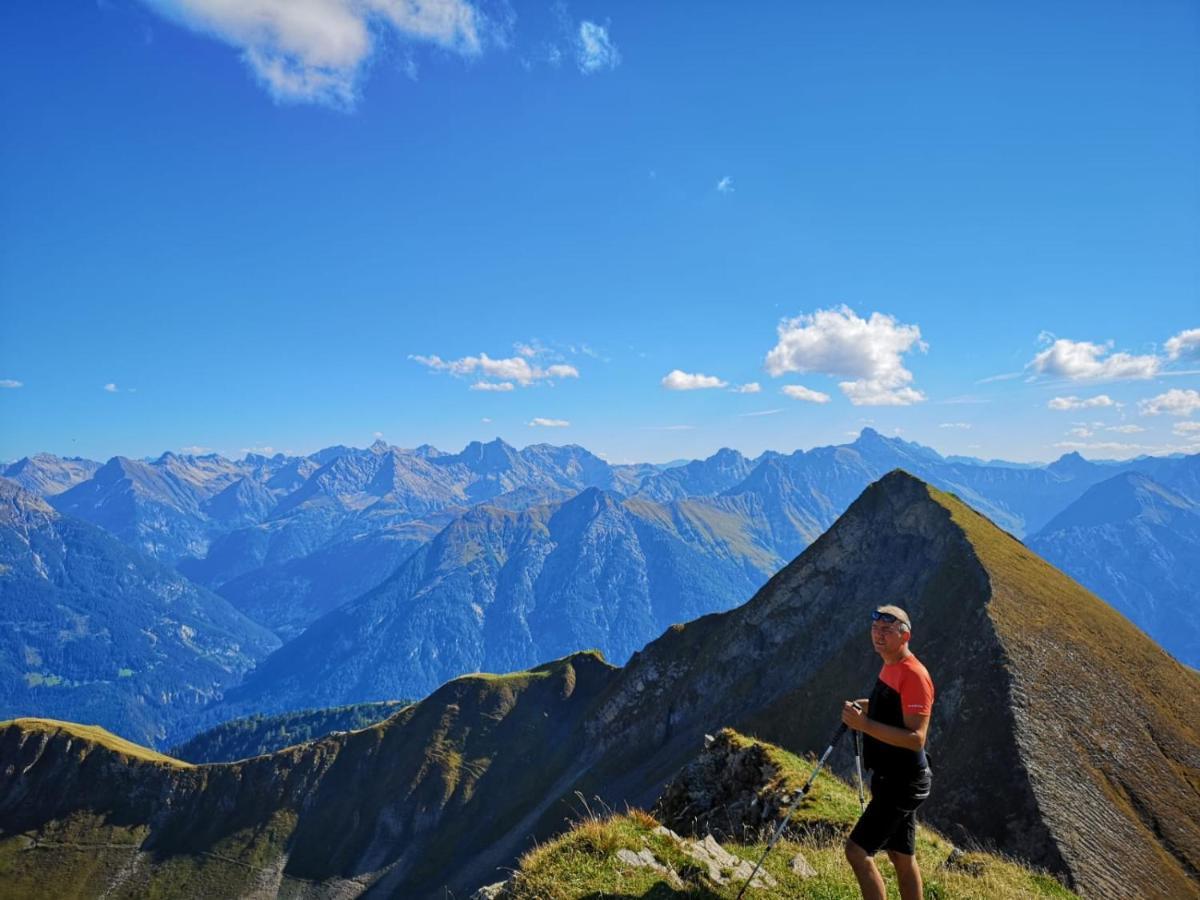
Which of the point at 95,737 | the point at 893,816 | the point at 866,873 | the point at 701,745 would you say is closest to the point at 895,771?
the point at 893,816

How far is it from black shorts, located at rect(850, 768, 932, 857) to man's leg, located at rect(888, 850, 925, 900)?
7 centimetres

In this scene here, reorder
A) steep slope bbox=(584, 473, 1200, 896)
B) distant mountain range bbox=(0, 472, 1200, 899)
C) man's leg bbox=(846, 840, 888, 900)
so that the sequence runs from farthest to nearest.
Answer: distant mountain range bbox=(0, 472, 1200, 899) → steep slope bbox=(584, 473, 1200, 896) → man's leg bbox=(846, 840, 888, 900)

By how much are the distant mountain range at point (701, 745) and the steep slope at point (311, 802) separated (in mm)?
393

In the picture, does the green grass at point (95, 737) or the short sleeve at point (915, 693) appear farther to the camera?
the green grass at point (95, 737)

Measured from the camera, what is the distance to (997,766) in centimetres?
3775

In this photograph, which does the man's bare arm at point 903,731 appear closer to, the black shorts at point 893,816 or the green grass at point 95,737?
the black shorts at point 893,816

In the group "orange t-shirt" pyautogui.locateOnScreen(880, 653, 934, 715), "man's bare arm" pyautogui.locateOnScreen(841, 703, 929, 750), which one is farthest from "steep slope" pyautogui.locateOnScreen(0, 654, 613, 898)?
"orange t-shirt" pyautogui.locateOnScreen(880, 653, 934, 715)

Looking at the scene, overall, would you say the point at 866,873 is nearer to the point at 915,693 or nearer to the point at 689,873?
the point at 915,693

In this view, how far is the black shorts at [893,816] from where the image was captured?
8.64m

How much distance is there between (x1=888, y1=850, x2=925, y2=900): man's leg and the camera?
866 centimetres

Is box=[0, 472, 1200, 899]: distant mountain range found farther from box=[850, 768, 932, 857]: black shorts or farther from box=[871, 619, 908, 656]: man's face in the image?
box=[871, 619, 908, 656]: man's face

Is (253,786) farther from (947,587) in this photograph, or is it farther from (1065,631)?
(1065,631)

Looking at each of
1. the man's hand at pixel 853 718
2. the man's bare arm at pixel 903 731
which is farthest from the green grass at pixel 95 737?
the man's bare arm at pixel 903 731

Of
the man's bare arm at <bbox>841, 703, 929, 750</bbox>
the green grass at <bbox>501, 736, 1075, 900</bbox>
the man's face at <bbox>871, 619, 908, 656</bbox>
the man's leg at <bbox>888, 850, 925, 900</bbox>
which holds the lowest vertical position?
the green grass at <bbox>501, 736, 1075, 900</bbox>
